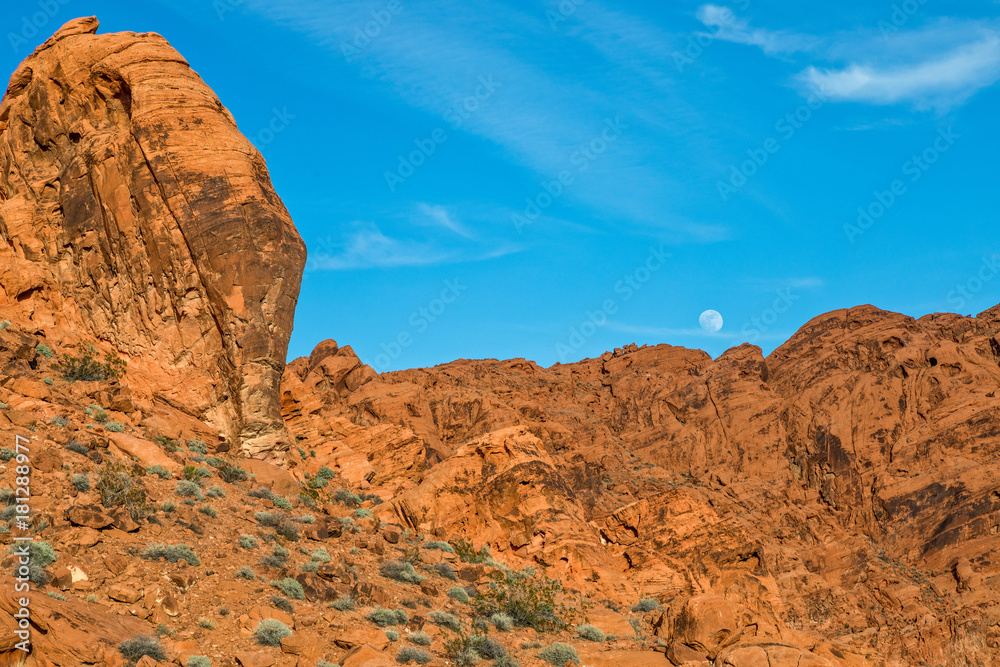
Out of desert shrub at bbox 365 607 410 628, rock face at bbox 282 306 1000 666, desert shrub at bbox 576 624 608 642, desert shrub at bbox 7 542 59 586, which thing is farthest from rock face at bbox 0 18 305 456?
desert shrub at bbox 576 624 608 642

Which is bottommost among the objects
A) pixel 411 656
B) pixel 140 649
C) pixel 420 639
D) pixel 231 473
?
pixel 140 649

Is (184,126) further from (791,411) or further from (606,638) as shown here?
(791,411)

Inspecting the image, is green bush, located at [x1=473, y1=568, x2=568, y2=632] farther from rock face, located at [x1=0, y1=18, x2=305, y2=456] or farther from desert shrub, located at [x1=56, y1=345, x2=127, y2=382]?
desert shrub, located at [x1=56, y1=345, x2=127, y2=382]

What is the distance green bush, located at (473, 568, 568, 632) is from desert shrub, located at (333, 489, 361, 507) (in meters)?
7.31

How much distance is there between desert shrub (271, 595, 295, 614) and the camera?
1823 cm

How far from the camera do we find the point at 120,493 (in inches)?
770

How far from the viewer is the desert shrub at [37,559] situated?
50.8 ft

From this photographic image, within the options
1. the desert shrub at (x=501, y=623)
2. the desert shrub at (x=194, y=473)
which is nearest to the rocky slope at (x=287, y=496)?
the desert shrub at (x=501, y=623)

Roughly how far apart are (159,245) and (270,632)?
1858 centimetres

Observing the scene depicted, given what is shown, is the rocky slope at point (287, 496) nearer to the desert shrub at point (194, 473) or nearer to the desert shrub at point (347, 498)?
the desert shrub at point (347, 498)

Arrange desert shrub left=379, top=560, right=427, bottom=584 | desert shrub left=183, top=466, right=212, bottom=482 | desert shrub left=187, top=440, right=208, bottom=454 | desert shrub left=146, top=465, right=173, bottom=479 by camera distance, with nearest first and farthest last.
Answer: desert shrub left=146, top=465, right=173, bottom=479 < desert shrub left=379, top=560, right=427, bottom=584 < desert shrub left=183, top=466, right=212, bottom=482 < desert shrub left=187, top=440, right=208, bottom=454

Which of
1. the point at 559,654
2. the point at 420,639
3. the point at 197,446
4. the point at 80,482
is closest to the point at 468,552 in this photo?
the point at 559,654

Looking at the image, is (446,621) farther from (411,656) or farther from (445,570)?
(445,570)

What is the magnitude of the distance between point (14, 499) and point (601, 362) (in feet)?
238
